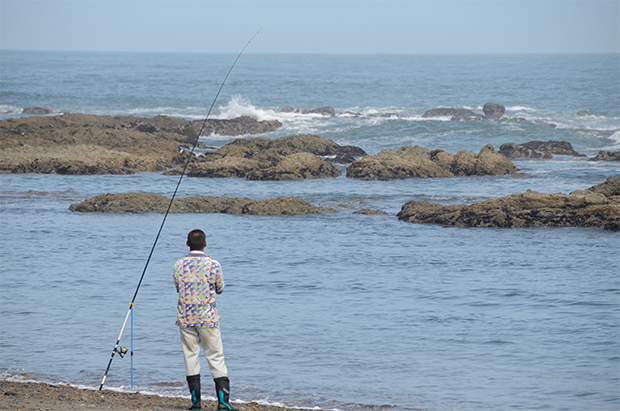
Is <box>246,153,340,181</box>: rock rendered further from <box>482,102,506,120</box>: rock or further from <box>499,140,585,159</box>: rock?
<box>482,102,506,120</box>: rock

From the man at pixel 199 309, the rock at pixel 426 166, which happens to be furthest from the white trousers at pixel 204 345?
the rock at pixel 426 166

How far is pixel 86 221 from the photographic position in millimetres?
14672

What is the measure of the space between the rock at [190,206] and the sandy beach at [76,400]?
31.7ft

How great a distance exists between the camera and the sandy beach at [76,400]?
5404 mm

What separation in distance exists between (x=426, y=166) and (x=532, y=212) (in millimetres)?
7953

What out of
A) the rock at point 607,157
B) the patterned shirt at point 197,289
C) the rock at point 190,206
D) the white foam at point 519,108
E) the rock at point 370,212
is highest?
the white foam at point 519,108

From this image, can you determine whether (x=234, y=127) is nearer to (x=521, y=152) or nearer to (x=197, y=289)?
(x=521, y=152)

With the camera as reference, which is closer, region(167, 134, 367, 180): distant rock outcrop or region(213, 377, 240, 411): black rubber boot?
region(213, 377, 240, 411): black rubber boot

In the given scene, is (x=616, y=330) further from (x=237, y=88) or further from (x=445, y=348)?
(x=237, y=88)

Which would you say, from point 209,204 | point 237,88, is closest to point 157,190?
point 209,204

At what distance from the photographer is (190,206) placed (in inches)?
633

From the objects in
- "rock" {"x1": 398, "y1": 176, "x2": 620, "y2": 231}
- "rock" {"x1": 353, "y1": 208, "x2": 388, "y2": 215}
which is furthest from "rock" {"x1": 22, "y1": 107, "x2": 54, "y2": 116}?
"rock" {"x1": 398, "y1": 176, "x2": 620, "y2": 231}

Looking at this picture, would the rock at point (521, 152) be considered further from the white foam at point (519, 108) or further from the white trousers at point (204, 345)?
the white foam at point (519, 108)

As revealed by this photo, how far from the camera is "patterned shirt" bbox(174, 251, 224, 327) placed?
5203 mm
